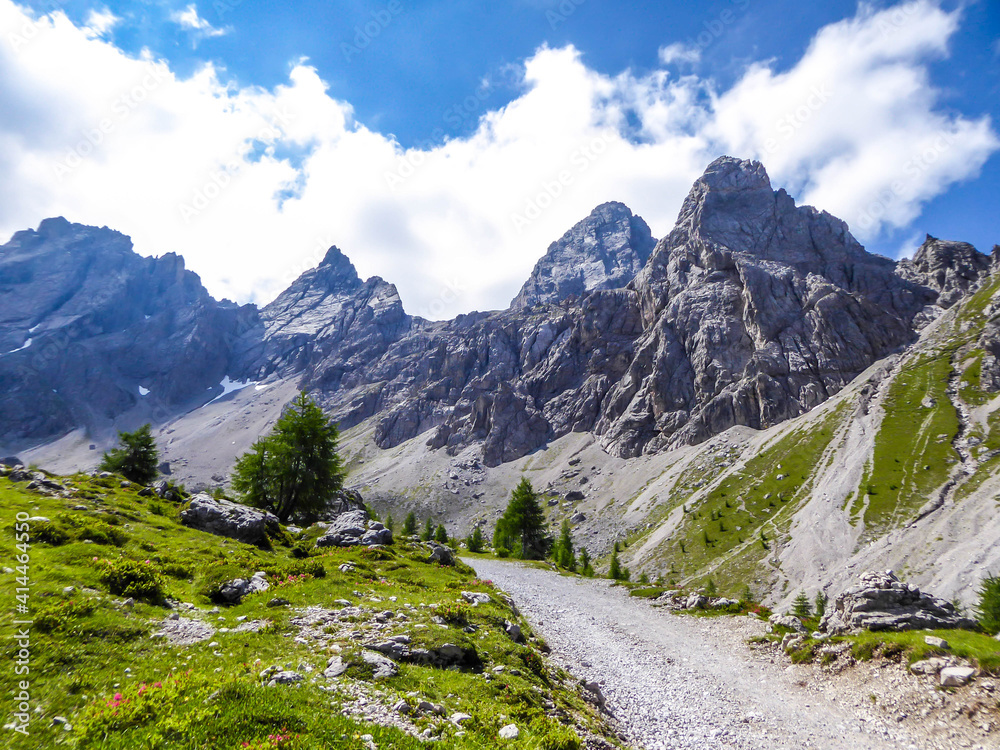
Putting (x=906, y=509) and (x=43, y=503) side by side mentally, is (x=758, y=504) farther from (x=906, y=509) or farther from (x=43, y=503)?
(x=43, y=503)

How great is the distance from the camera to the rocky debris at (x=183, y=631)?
12.8 meters

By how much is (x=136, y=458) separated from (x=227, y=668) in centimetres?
6149

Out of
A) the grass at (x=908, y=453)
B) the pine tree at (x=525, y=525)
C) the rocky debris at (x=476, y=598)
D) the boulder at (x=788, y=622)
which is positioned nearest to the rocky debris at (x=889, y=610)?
the boulder at (x=788, y=622)

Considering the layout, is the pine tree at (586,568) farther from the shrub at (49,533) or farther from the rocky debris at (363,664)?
the shrub at (49,533)

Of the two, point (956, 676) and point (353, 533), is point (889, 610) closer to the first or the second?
point (956, 676)

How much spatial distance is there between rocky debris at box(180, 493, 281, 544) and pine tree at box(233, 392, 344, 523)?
15.8 m

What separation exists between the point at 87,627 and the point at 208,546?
1718 centimetres

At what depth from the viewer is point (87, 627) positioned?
37.4ft

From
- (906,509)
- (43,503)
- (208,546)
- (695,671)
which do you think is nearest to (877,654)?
(695,671)

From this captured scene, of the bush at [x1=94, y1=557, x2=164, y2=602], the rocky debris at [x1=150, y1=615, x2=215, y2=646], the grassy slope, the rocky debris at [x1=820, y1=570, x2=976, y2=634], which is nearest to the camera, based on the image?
the grassy slope

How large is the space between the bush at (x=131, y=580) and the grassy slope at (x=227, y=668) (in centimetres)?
35

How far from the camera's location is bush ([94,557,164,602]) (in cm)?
1472

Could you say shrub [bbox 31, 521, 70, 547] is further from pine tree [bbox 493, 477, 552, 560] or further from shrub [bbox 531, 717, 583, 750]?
pine tree [bbox 493, 477, 552, 560]

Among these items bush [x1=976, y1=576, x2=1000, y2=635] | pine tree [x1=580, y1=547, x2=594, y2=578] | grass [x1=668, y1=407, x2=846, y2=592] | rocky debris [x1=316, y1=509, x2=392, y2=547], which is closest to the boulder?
bush [x1=976, y1=576, x2=1000, y2=635]
